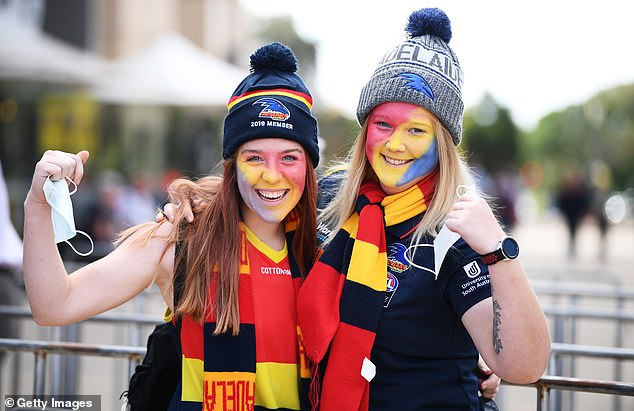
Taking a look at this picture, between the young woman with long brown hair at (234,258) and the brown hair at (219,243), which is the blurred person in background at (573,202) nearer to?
the brown hair at (219,243)

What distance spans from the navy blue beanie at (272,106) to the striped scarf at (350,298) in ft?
1.18

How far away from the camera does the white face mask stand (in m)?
2.51

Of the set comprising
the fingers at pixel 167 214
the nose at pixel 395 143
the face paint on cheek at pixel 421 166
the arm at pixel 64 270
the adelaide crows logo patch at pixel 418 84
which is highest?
the adelaide crows logo patch at pixel 418 84

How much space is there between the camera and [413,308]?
104 inches

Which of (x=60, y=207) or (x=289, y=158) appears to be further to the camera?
(x=289, y=158)

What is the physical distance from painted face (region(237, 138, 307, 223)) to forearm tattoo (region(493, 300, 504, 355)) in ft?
2.87

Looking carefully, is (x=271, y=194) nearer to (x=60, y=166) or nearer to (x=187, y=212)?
(x=187, y=212)

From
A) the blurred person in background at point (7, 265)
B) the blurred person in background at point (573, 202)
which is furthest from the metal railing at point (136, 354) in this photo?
the blurred person in background at point (573, 202)

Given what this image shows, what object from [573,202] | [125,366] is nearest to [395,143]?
[125,366]

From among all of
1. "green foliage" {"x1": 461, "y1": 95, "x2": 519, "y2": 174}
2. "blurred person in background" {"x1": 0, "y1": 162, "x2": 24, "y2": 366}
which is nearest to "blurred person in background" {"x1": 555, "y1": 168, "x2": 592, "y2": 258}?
"blurred person in background" {"x1": 0, "y1": 162, "x2": 24, "y2": 366}

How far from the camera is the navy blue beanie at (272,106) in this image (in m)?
2.83

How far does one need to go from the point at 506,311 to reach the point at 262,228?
1.02m

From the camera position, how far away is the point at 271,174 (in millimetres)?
2826

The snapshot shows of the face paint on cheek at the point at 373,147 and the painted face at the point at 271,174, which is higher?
the face paint on cheek at the point at 373,147
